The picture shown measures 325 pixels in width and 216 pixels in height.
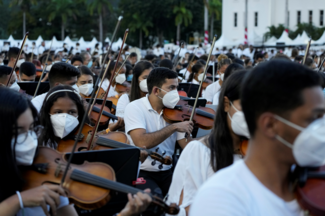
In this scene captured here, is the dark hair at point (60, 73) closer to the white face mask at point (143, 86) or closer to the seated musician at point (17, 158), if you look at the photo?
the white face mask at point (143, 86)

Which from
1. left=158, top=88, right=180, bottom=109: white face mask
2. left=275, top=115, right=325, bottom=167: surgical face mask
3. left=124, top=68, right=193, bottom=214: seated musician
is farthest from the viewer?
left=158, top=88, right=180, bottom=109: white face mask

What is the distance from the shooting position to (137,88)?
5.59 m

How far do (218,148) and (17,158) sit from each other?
1.04m

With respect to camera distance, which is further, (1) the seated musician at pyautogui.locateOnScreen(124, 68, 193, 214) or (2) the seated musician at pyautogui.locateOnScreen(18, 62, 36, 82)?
(2) the seated musician at pyautogui.locateOnScreen(18, 62, 36, 82)

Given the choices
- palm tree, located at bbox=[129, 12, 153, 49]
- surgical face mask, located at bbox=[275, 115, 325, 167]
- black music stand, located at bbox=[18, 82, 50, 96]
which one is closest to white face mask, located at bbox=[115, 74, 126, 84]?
black music stand, located at bbox=[18, 82, 50, 96]

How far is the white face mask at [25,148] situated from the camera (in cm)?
221

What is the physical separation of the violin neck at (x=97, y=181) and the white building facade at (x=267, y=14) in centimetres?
5380

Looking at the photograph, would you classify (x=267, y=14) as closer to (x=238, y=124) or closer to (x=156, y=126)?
(x=156, y=126)

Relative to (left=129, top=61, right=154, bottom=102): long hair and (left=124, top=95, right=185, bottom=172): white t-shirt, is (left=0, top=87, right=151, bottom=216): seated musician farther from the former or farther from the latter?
(left=129, top=61, right=154, bottom=102): long hair

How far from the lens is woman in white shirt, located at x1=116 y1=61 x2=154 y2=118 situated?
543 centimetres

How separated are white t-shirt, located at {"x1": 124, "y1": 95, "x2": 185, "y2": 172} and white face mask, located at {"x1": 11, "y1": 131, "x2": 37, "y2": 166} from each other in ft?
5.76

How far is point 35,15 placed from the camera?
60719mm

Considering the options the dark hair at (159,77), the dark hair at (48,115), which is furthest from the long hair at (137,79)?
the dark hair at (48,115)

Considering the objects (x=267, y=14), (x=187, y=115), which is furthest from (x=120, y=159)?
(x=267, y=14)
